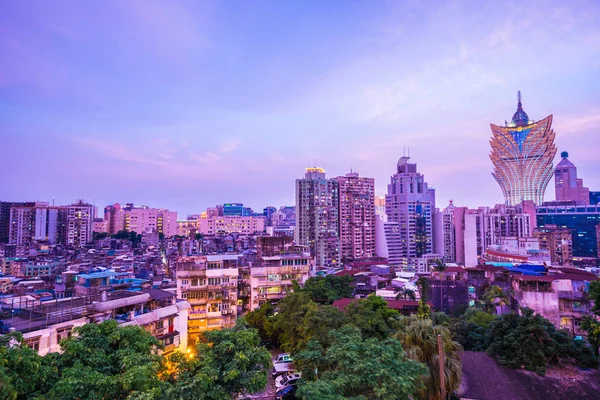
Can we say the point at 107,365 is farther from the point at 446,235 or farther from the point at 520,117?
the point at 520,117

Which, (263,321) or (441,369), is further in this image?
(263,321)

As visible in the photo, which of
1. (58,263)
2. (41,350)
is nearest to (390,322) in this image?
(41,350)

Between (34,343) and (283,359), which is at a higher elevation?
(34,343)

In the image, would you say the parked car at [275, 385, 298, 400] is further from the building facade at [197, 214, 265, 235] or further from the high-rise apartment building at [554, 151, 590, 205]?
the high-rise apartment building at [554, 151, 590, 205]

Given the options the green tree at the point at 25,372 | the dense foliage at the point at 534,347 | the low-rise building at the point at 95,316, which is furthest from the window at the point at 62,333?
the dense foliage at the point at 534,347

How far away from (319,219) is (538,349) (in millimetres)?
58692

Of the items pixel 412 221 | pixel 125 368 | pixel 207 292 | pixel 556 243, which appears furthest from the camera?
pixel 412 221

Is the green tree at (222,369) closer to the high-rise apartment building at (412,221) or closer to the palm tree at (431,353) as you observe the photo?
the palm tree at (431,353)

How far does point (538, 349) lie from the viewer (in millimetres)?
14430

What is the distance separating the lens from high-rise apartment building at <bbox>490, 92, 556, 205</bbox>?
4779 inches

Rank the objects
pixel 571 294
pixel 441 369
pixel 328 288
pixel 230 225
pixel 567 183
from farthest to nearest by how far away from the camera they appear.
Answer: pixel 567 183 → pixel 230 225 → pixel 328 288 → pixel 571 294 → pixel 441 369

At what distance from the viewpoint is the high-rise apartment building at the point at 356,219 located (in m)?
78.2

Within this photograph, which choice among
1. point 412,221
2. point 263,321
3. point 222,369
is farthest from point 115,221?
point 222,369

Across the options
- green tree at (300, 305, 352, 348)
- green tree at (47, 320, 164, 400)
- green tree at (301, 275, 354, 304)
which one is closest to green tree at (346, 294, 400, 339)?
green tree at (300, 305, 352, 348)
